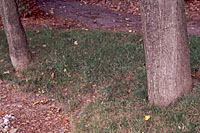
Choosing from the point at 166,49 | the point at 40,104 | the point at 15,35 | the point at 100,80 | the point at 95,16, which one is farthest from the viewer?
the point at 95,16

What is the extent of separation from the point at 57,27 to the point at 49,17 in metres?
1.28

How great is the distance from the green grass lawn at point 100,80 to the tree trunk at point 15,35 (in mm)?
197

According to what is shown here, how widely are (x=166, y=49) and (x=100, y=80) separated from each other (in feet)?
5.01

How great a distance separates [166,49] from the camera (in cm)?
333

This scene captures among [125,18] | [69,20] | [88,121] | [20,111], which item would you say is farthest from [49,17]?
[88,121]

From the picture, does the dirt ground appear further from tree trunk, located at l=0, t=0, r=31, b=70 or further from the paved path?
tree trunk, located at l=0, t=0, r=31, b=70

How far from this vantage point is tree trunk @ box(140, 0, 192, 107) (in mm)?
3219

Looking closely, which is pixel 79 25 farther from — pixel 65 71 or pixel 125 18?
pixel 65 71

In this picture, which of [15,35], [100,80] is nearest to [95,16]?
[15,35]

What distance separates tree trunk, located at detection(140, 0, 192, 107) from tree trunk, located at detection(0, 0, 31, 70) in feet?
9.05

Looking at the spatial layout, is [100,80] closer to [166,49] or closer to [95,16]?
[166,49]

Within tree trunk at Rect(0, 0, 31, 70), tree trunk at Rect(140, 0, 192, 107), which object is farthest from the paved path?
tree trunk at Rect(140, 0, 192, 107)

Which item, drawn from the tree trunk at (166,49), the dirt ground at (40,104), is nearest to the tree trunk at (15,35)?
the dirt ground at (40,104)

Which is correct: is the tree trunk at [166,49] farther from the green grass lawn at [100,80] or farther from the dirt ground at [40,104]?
the dirt ground at [40,104]
